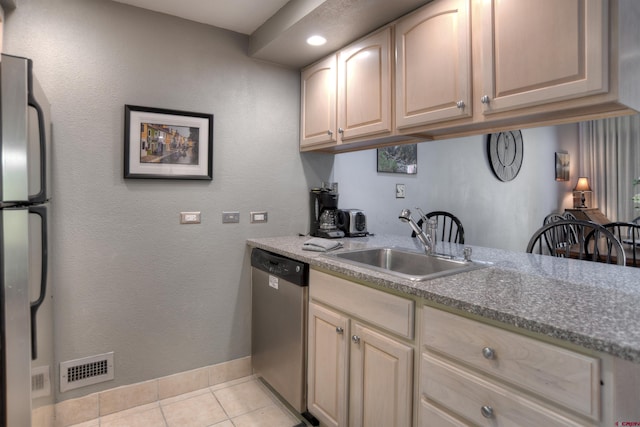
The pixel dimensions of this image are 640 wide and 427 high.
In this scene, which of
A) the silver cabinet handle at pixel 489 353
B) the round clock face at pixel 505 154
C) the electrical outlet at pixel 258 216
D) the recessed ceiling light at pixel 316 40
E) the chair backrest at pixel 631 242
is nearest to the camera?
the silver cabinet handle at pixel 489 353

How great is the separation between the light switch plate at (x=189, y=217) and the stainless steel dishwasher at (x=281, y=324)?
0.42 meters

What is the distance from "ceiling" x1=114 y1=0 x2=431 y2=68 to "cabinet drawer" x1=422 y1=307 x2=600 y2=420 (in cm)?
146

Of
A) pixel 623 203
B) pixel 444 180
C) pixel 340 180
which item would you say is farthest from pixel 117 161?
pixel 623 203

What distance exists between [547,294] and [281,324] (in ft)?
4.46

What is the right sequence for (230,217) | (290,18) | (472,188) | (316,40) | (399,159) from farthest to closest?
(472,188), (399,159), (230,217), (316,40), (290,18)

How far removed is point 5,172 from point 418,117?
166 cm

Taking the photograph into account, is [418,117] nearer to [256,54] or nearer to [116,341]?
[256,54]

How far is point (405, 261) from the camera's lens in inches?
78.2

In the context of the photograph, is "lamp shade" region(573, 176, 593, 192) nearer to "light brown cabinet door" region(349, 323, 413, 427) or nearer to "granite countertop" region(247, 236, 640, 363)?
"granite countertop" region(247, 236, 640, 363)

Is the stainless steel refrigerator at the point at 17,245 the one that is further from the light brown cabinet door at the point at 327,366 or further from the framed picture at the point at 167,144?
the light brown cabinet door at the point at 327,366

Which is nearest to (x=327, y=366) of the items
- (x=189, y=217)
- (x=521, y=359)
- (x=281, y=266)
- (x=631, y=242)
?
(x=281, y=266)

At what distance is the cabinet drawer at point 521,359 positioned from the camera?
82cm

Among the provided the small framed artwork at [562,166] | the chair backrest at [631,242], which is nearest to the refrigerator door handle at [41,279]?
the chair backrest at [631,242]

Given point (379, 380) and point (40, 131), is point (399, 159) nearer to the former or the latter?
point (379, 380)
